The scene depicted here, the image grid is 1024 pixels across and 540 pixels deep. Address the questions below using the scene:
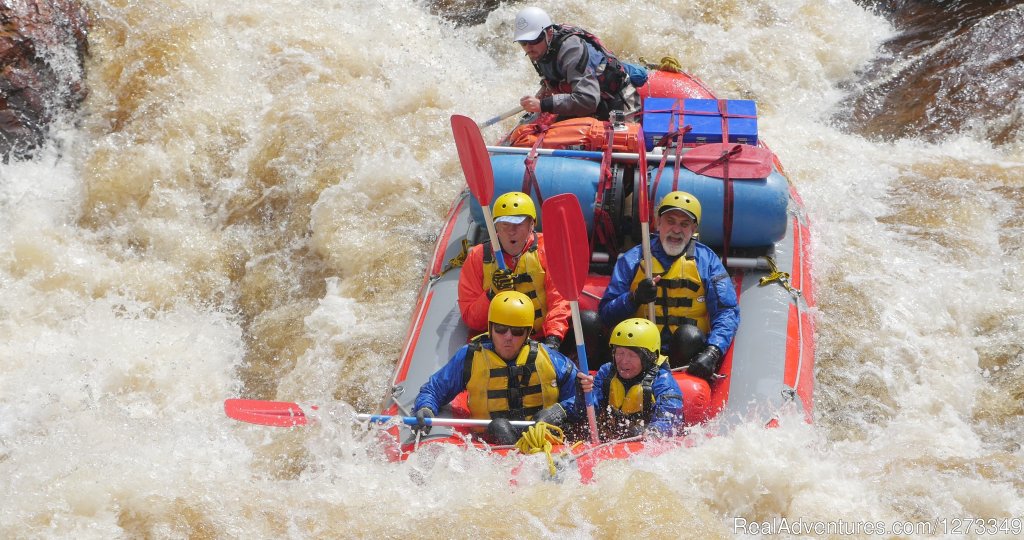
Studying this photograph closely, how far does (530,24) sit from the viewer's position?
567cm

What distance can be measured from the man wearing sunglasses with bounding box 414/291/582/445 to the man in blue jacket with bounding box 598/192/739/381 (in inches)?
22.8

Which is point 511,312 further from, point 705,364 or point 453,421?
point 705,364

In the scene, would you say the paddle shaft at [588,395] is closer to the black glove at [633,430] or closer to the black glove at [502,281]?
the black glove at [633,430]

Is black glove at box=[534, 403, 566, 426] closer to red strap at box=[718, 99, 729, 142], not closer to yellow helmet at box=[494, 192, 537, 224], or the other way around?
yellow helmet at box=[494, 192, 537, 224]

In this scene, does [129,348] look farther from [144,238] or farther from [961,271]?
[961,271]

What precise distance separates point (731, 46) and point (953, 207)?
2.85 m

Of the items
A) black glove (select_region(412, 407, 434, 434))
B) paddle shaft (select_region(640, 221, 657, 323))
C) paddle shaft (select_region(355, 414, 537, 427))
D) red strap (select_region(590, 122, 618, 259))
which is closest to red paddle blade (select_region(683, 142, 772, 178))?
red strap (select_region(590, 122, 618, 259))

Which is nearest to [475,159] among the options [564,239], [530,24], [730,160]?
[564,239]

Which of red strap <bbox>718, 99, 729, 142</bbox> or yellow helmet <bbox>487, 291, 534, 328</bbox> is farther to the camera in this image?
red strap <bbox>718, 99, 729, 142</bbox>

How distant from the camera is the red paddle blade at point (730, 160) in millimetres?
4977

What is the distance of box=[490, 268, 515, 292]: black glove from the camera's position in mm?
4656

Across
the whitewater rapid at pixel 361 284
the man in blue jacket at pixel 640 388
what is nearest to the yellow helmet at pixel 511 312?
the man in blue jacket at pixel 640 388

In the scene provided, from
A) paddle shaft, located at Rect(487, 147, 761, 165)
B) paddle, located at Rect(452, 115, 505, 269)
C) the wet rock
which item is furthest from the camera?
the wet rock

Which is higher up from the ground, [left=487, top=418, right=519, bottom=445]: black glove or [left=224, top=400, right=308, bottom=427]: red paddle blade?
[left=487, top=418, right=519, bottom=445]: black glove
